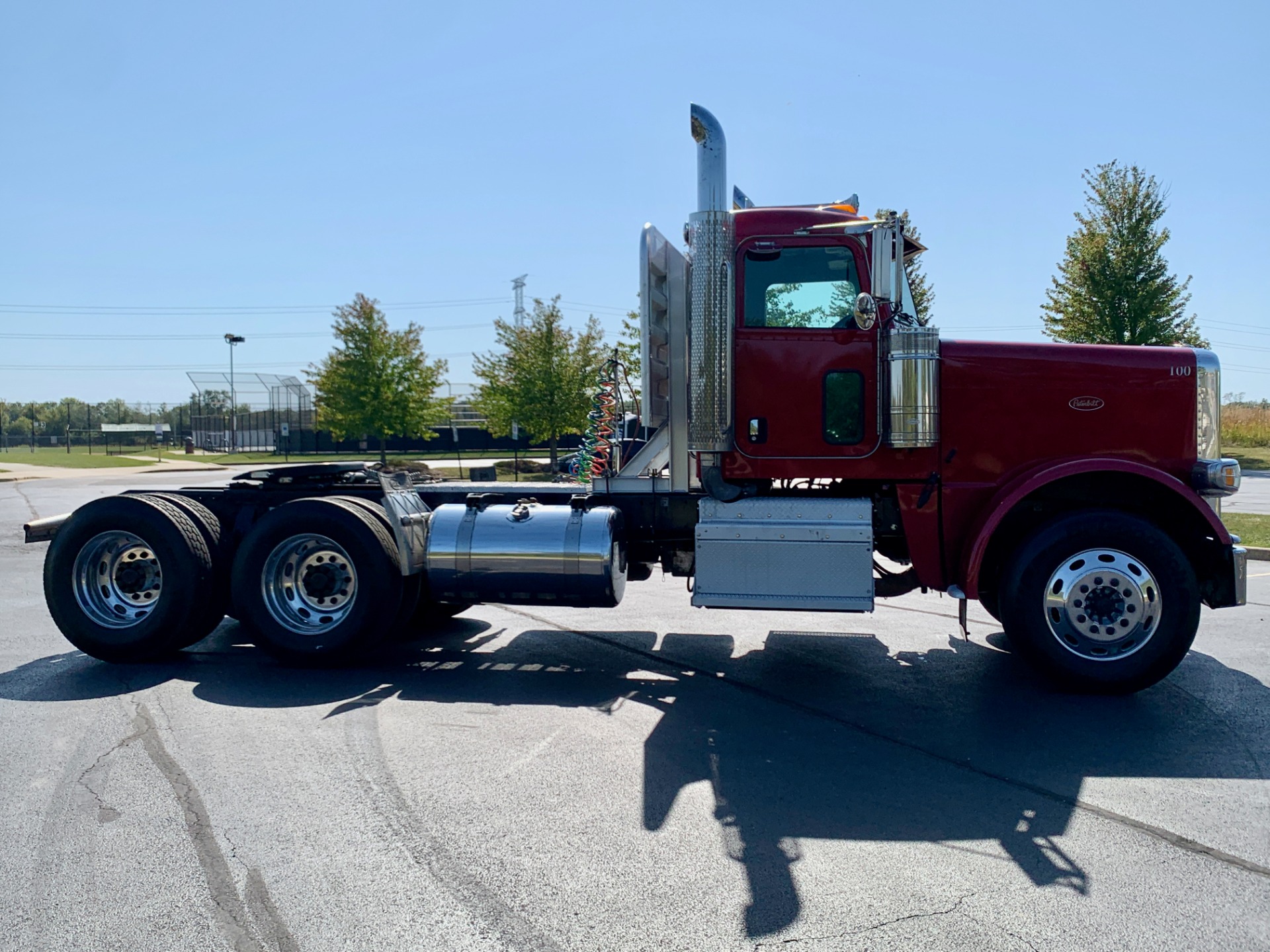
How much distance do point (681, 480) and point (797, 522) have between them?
1.02 m

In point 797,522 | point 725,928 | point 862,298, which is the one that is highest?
point 862,298

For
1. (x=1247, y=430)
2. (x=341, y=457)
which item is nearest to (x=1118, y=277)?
(x=1247, y=430)

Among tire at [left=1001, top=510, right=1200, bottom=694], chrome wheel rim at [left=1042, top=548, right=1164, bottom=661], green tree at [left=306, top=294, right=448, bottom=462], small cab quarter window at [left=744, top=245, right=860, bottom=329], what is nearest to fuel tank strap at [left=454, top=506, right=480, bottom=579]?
small cab quarter window at [left=744, top=245, right=860, bottom=329]

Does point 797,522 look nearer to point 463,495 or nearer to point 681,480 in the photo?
point 681,480

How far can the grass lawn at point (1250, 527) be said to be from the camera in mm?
12484

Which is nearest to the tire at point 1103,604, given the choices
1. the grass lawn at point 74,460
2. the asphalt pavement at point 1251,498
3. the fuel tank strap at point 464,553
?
the fuel tank strap at point 464,553

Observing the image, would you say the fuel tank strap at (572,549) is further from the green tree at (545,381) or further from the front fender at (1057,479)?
the green tree at (545,381)

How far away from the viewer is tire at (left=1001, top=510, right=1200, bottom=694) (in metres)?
5.97

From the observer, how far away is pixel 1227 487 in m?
6.18

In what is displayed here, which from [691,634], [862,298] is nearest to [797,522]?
[862,298]

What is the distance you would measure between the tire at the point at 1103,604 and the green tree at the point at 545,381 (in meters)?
22.8

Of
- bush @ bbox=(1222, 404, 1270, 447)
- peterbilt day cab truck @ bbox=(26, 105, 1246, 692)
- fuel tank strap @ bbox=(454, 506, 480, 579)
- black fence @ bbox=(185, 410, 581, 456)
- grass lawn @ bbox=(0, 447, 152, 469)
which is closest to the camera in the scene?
peterbilt day cab truck @ bbox=(26, 105, 1246, 692)

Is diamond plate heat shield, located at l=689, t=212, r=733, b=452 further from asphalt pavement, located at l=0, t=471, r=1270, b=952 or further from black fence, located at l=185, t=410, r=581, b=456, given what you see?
black fence, located at l=185, t=410, r=581, b=456

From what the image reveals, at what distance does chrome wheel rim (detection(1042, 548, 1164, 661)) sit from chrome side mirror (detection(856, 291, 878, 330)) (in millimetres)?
1908
